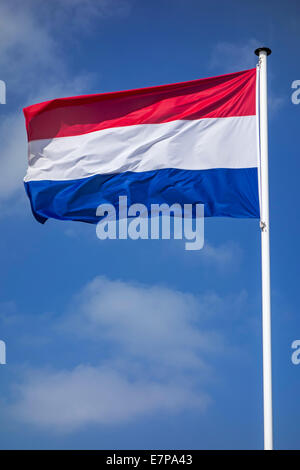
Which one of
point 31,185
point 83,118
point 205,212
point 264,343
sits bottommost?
point 264,343

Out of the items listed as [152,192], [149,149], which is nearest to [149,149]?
[149,149]

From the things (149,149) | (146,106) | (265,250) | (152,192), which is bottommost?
(265,250)

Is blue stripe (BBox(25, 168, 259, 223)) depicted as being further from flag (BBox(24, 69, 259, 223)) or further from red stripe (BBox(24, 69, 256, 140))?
red stripe (BBox(24, 69, 256, 140))

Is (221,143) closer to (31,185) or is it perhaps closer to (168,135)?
(168,135)

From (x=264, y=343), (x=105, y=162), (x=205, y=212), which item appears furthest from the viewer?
(x=105, y=162)

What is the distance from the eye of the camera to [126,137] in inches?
777

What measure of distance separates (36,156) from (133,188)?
301cm

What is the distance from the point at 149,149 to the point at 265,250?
4263 mm

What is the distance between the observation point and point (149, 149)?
19.4 metres

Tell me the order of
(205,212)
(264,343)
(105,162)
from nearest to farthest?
(264,343) < (205,212) < (105,162)

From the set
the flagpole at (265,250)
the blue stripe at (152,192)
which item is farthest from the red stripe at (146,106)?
the blue stripe at (152,192)

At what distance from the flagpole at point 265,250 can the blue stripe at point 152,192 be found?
0.42m

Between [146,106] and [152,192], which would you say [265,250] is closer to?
[152,192]

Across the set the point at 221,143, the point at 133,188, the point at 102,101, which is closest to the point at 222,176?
the point at 221,143
